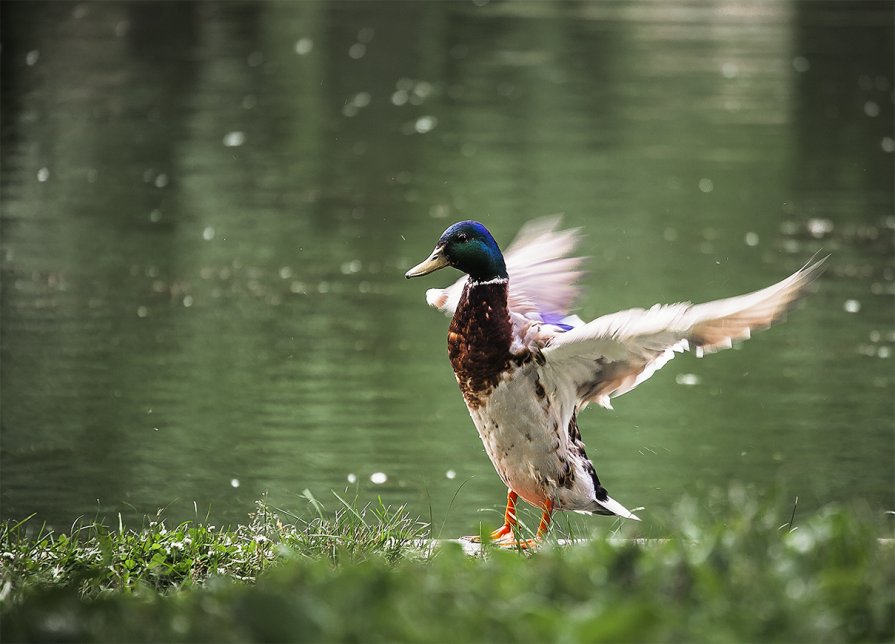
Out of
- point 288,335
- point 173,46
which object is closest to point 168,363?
point 288,335

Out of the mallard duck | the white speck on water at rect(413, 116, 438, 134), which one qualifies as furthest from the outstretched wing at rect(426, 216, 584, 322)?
the white speck on water at rect(413, 116, 438, 134)

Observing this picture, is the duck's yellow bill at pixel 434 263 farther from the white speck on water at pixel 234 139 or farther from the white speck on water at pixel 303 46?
the white speck on water at pixel 303 46

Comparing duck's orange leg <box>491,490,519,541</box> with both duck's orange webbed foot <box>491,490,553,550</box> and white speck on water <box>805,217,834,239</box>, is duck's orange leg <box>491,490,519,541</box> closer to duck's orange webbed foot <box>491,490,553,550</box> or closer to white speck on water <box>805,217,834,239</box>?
duck's orange webbed foot <box>491,490,553,550</box>

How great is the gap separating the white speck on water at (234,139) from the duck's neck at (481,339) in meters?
9.57

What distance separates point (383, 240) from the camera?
11117mm

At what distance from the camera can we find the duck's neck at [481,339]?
459 centimetres

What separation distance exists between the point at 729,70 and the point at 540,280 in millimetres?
14036

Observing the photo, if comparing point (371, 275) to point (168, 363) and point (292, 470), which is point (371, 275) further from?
point (292, 470)

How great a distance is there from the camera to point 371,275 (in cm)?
1031

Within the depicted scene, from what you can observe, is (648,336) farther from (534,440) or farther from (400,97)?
(400,97)

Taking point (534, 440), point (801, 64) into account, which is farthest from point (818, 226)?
point (801, 64)

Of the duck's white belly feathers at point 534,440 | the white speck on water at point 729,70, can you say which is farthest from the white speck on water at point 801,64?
the duck's white belly feathers at point 534,440

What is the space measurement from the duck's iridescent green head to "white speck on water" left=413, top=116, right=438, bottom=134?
10131 millimetres

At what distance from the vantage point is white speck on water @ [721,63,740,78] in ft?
60.0
